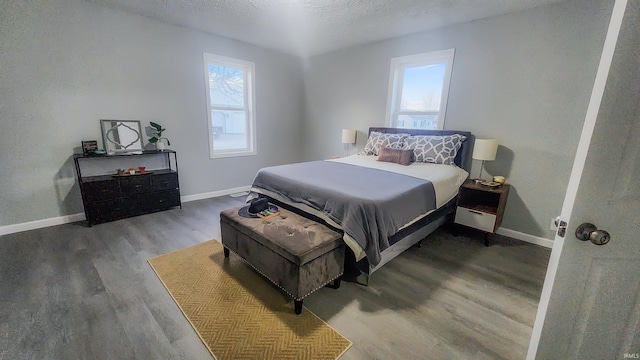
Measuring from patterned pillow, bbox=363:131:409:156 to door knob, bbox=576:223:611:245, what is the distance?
2.67 m

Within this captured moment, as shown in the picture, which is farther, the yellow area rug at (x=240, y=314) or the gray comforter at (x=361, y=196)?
the gray comforter at (x=361, y=196)

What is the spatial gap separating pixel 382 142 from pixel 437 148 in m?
0.78

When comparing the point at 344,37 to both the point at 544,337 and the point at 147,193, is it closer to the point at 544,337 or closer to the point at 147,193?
the point at 147,193

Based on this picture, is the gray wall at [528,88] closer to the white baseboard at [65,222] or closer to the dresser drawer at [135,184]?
the white baseboard at [65,222]

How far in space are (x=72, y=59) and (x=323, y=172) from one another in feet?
10.1

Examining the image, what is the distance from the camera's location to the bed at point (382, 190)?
1.86 m

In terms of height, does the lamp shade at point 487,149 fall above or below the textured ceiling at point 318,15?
below

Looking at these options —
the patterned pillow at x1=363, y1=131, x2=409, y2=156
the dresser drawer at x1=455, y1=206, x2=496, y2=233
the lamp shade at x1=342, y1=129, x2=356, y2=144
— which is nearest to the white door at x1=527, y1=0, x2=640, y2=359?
the dresser drawer at x1=455, y1=206, x2=496, y2=233

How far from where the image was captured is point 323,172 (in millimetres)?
2742

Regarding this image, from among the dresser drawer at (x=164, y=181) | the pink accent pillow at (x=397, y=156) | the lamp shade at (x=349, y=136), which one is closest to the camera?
the pink accent pillow at (x=397, y=156)

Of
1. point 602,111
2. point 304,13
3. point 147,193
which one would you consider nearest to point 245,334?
point 602,111

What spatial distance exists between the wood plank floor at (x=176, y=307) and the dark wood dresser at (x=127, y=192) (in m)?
0.34

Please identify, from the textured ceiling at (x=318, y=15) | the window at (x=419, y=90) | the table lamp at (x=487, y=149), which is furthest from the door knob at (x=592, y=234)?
the window at (x=419, y=90)

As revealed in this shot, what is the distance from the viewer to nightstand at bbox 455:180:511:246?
2.65 metres
